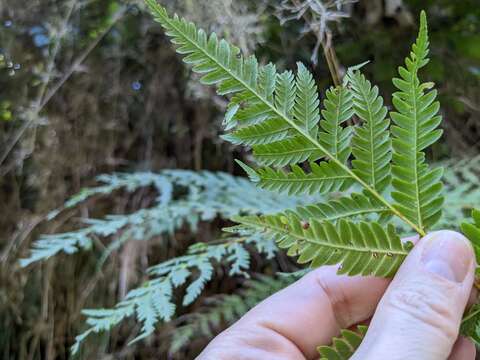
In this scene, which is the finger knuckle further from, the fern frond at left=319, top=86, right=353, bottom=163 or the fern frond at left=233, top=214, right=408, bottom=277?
the fern frond at left=319, top=86, right=353, bottom=163

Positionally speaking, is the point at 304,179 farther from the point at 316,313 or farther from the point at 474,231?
the point at 316,313

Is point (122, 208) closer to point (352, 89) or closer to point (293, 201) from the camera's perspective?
point (293, 201)

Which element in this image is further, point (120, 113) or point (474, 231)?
point (120, 113)

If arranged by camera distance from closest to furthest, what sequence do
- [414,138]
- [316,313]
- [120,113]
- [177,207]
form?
1. [414,138]
2. [316,313]
3. [177,207]
4. [120,113]

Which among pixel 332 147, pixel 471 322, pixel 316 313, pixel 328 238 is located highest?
pixel 332 147

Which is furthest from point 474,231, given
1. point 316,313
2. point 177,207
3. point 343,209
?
point 177,207

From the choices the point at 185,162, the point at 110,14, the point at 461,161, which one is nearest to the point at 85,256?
the point at 185,162

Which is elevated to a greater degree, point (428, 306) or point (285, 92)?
point (285, 92)
